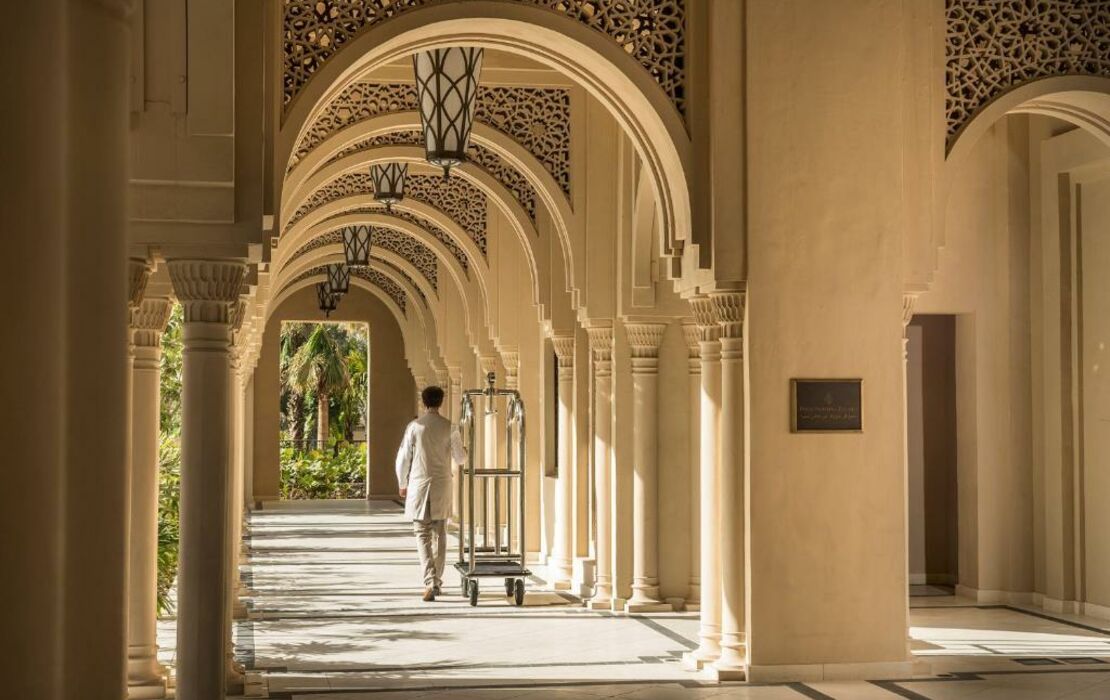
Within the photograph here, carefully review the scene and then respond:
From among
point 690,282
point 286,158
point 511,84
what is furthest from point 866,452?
point 511,84

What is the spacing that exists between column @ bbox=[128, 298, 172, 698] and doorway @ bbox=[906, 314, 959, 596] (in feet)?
22.7

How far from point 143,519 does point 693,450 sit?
15.0 feet

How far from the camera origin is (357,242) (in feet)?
54.6

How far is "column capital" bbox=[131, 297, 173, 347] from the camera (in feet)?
23.2

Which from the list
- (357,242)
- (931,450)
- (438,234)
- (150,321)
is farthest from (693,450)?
(357,242)

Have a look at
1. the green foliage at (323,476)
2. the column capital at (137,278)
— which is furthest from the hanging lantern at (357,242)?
the green foliage at (323,476)

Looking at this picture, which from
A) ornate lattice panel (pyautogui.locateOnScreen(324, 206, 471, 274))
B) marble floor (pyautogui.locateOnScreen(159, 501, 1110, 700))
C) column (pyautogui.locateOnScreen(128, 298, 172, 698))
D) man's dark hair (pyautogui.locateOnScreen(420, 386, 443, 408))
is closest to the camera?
column (pyautogui.locateOnScreen(128, 298, 172, 698))

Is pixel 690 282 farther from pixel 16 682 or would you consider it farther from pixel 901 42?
pixel 16 682

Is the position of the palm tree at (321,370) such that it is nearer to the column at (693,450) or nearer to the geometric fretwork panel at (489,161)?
the geometric fretwork panel at (489,161)

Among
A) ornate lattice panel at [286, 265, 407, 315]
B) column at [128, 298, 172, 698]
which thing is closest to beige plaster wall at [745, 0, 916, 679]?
column at [128, 298, 172, 698]

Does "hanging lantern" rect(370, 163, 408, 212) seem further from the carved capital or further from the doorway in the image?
the carved capital

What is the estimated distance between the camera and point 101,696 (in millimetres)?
2129

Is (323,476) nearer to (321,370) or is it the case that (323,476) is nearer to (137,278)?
(321,370)

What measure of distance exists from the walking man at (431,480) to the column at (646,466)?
1.60 meters
